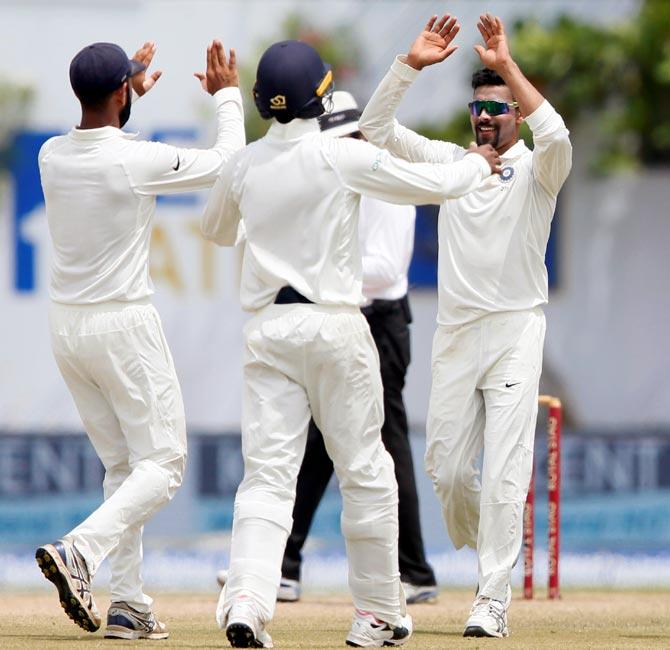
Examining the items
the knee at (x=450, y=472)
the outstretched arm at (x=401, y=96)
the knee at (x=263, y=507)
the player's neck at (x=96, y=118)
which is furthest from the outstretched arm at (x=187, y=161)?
the knee at (x=450, y=472)

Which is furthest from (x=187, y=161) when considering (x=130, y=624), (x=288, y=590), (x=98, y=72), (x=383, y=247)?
(x=288, y=590)

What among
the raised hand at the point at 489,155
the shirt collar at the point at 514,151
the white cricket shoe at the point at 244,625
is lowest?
the white cricket shoe at the point at 244,625

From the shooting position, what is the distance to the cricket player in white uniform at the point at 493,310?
6355 millimetres

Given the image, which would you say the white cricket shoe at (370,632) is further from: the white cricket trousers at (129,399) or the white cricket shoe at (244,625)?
the white cricket trousers at (129,399)

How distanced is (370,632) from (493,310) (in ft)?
4.69

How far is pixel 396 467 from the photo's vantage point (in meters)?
7.83

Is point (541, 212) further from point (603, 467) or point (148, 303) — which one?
point (603, 467)

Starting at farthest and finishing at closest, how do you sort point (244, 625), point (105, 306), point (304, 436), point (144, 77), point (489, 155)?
point (144, 77), point (105, 306), point (489, 155), point (304, 436), point (244, 625)

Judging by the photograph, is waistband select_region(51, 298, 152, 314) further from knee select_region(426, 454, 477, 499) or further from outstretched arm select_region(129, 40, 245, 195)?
knee select_region(426, 454, 477, 499)

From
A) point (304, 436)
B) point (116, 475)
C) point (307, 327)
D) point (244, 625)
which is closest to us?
point (244, 625)

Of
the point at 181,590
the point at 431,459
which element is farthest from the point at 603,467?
the point at 431,459

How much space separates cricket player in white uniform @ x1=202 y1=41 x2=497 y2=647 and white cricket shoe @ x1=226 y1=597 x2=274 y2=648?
6 centimetres

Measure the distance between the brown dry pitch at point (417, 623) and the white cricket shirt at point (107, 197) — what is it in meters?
1.22

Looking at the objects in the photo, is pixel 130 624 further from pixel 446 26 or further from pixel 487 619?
pixel 446 26
